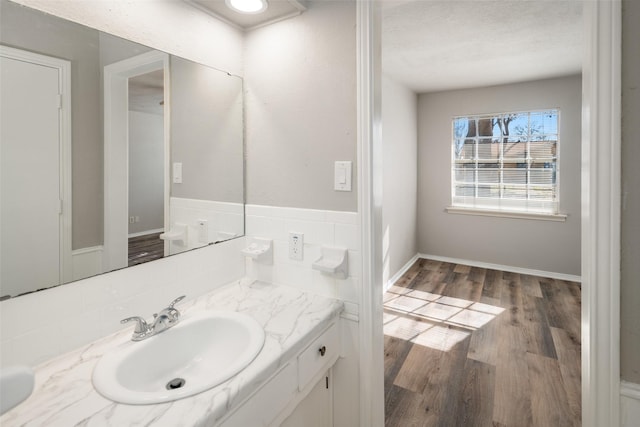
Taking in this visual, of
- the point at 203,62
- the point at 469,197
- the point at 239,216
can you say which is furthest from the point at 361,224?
the point at 469,197

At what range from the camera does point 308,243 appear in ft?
4.83

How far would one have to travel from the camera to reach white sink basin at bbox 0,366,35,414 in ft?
1.84

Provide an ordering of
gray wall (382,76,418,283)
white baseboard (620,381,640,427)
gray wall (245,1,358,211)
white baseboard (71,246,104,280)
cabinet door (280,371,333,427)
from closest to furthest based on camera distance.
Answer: white baseboard (620,381,640,427) → white baseboard (71,246,104,280) → cabinet door (280,371,333,427) → gray wall (245,1,358,211) → gray wall (382,76,418,283)

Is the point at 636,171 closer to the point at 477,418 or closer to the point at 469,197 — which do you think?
the point at 477,418

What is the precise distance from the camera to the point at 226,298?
142cm

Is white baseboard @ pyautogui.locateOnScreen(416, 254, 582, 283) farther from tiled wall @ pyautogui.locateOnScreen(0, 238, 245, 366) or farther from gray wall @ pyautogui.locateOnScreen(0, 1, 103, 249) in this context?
gray wall @ pyautogui.locateOnScreen(0, 1, 103, 249)

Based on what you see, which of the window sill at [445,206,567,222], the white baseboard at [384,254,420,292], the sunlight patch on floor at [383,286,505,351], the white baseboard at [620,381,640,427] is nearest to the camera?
the white baseboard at [620,381,640,427]

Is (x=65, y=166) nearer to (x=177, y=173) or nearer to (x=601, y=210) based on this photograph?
(x=177, y=173)

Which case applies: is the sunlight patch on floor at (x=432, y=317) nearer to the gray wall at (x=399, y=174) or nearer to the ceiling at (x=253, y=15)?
the gray wall at (x=399, y=174)

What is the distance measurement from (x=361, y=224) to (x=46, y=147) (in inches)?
42.7

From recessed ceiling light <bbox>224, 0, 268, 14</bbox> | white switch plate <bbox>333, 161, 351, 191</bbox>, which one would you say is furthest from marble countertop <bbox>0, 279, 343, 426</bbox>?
recessed ceiling light <bbox>224, 0, 268, 14</bbox>

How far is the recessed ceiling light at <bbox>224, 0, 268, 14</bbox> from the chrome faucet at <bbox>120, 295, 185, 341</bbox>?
1.26 m

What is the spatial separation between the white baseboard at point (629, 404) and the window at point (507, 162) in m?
3.77

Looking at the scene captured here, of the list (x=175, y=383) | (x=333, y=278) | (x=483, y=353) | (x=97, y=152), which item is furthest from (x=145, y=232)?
(x=483, y=353)
